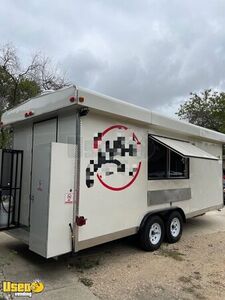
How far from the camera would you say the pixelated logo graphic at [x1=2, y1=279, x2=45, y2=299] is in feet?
13.0

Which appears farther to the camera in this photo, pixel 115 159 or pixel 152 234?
pixel 152 234

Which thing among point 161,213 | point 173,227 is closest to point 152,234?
point 161,213

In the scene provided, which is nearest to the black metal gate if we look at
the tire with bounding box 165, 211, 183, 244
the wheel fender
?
the wheel fender

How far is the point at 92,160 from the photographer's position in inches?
191

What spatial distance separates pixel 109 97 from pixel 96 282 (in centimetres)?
294

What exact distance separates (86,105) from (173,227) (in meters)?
3.70

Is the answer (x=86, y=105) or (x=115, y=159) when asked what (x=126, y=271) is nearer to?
(x=115, y=159)

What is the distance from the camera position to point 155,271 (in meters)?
4.93

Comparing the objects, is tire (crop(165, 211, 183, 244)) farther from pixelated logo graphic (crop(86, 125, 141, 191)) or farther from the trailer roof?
the trailer roof

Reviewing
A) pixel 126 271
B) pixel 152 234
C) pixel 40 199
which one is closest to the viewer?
pixel 40 199

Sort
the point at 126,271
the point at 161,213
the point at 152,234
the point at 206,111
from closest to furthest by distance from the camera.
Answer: the point at 126,271, the point at 152,234, the point at 161,213, the point at 206,111

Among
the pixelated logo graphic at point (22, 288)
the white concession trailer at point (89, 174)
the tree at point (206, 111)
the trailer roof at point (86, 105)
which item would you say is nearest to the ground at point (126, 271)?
the pixelated logo graphic at point (22, 288)

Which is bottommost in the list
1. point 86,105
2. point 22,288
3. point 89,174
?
point 22,288

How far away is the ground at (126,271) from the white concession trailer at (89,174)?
0.45m
